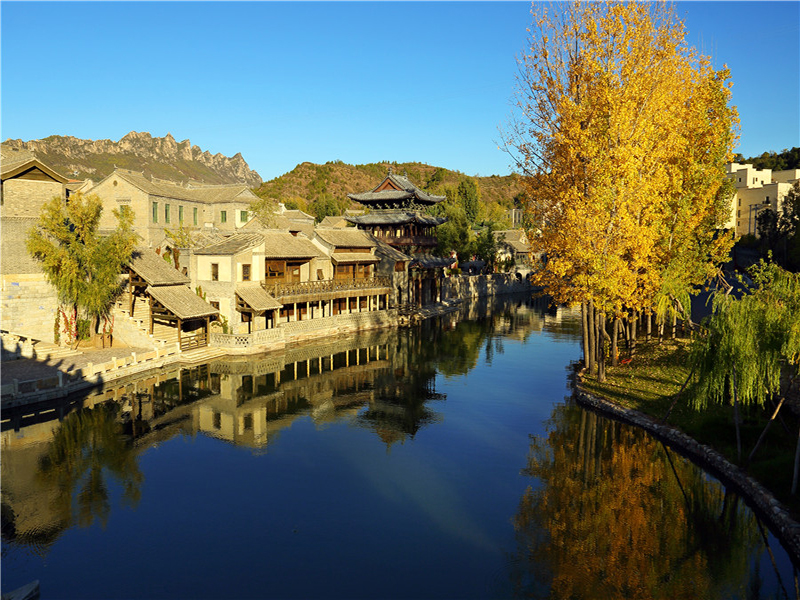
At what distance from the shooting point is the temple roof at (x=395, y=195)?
6241 centimetres

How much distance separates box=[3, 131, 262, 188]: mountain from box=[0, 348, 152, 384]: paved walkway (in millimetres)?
60343

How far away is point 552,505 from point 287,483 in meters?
8.83

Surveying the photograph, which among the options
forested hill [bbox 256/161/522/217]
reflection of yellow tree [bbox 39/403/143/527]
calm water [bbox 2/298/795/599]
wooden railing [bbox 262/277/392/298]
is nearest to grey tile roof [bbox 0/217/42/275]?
calm water [bbox 2/298/795/599]

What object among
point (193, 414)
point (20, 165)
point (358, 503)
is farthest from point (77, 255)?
point (358, 503)

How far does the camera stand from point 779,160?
107m

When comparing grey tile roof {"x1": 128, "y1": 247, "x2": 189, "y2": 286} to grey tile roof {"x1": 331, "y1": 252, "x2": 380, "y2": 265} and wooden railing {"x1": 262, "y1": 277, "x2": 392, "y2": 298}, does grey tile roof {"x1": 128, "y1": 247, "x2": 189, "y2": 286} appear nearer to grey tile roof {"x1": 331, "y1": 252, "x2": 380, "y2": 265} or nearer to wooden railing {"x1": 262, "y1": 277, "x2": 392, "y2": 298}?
wooden railing {"x1": 262, "y1": 277, "x2": 392, "y2": 298}

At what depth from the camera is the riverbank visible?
1641cm

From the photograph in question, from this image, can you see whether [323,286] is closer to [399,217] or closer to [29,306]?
[399,217]

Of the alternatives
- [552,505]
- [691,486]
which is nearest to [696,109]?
[691,486]

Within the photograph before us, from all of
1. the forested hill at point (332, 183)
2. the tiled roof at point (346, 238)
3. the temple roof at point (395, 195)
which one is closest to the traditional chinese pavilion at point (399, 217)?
the temple roof at point (395, 195)

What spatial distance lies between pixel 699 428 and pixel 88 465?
2329cm

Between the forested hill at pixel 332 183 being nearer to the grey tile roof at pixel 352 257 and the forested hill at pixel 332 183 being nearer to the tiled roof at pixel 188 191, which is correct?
the tiled roof at pixel 188 191

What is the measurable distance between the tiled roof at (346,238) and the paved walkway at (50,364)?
20.6 m

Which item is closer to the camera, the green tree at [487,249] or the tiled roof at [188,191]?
the tiled roof at [188,191]
